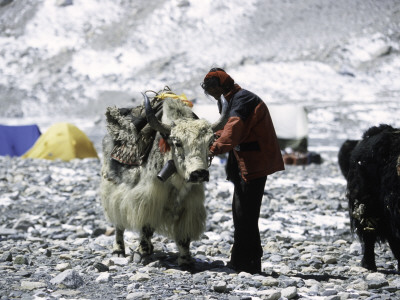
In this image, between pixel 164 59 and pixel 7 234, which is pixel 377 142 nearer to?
pixel 7 234

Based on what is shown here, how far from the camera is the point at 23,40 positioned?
3834 centimetres

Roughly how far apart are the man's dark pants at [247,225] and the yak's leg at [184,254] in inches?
13.4

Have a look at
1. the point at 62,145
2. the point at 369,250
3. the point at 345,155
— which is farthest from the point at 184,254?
the point at 62,145

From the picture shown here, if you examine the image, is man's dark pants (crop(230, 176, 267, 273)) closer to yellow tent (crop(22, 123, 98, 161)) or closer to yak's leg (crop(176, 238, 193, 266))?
yak's leg (crop(176, 238, 193, 266))

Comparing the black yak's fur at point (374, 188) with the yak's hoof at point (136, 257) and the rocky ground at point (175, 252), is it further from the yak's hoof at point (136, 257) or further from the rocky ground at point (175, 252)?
the yak's hoof at point (136, 257)

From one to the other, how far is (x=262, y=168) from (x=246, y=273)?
0.68 m

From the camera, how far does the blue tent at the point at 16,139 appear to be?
1331 cm

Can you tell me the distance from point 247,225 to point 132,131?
112 centimetres

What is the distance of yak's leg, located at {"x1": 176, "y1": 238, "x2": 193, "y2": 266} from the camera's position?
4340 mm

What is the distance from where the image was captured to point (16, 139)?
13.5 m

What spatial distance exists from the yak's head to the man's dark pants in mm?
350

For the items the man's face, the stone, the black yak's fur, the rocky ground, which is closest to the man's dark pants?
the rocky ground

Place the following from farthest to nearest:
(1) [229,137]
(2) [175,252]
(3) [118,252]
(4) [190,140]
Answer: (2) [175,252] < (3) [118,252] < (4) [190,140] < (1) [229,137]

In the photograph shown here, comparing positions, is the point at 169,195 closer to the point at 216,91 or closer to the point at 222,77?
the point at 216,91
